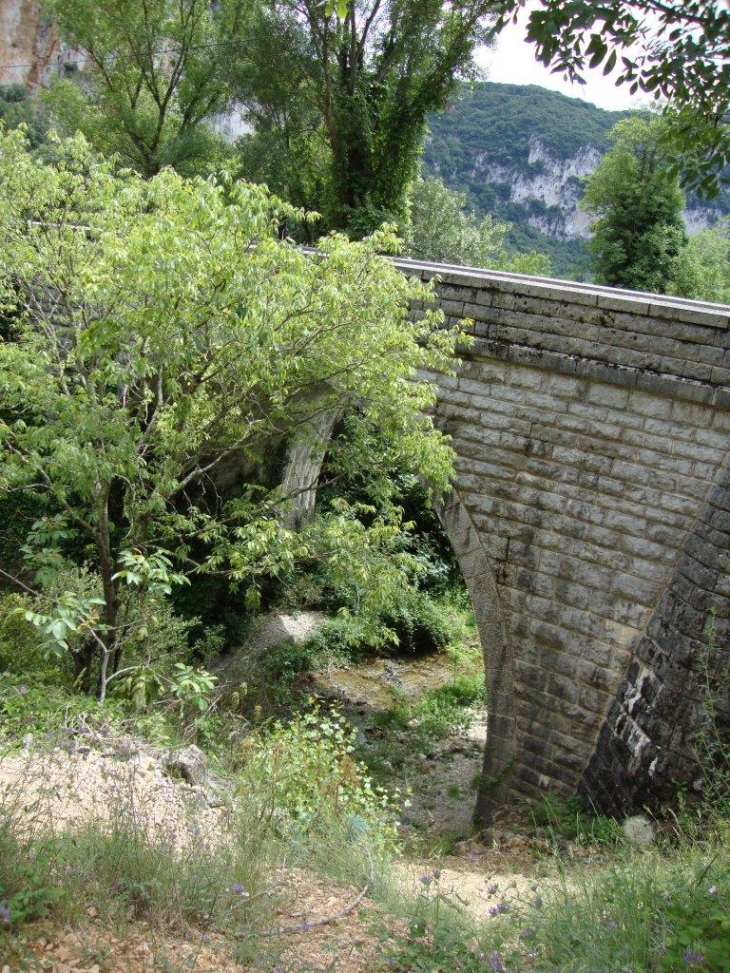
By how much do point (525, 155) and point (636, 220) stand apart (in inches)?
1088

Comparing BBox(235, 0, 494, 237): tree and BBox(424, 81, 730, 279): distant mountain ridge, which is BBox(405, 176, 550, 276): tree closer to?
BBox(235, 0, 494, 237): tree

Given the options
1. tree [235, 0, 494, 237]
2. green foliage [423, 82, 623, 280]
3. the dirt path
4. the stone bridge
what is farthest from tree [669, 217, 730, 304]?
the dirt path

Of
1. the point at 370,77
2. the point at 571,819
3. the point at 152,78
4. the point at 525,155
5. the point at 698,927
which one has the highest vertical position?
the point at 525,155

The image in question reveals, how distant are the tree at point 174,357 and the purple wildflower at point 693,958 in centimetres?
296

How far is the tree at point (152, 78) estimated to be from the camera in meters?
18.1

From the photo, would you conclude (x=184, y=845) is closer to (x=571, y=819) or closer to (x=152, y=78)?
(x=571, y=819)

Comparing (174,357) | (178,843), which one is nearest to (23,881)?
(178,843)

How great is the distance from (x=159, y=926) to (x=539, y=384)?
4.88 m

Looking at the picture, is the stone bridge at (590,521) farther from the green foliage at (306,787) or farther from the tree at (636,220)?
the tree at (636,220)

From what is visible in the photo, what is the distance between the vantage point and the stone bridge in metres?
5.87

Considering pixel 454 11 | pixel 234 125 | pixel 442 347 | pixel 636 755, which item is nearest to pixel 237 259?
pixel 442 347

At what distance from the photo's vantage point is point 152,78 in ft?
61.7

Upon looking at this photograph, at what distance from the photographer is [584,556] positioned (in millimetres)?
6562

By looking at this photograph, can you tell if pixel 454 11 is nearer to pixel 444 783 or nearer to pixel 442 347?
pixel 442 347
